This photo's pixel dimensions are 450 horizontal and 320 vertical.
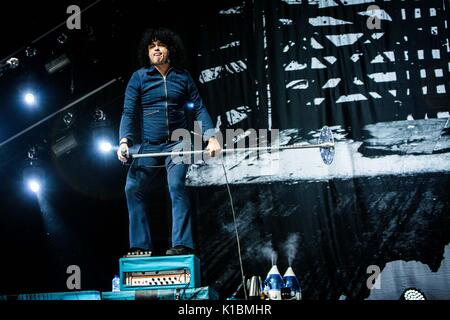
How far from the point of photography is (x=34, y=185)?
532cm

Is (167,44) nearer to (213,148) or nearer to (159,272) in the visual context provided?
(213,148)

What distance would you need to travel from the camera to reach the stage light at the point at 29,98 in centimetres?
505

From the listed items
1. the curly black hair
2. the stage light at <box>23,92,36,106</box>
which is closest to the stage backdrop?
the curly black hair

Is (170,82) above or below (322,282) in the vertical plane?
above

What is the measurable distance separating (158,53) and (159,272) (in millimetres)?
1899

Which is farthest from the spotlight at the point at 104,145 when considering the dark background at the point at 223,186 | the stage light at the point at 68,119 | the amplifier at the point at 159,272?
the amplifier at the point at 159,272

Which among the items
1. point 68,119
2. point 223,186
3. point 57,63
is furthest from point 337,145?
point 57,63

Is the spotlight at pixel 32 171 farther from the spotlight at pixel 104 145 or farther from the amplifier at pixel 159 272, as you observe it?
the amplifier at pixel 159 272

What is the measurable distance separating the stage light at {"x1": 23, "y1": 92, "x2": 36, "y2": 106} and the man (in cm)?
119

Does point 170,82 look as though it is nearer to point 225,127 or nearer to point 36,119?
point 225,127

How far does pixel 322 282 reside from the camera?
4738 mm
